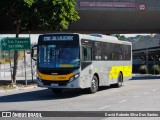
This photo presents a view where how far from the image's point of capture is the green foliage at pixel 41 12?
1104 inches

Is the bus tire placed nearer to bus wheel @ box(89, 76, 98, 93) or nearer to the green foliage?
bus wheel @ box(89, 76, 98, 93)

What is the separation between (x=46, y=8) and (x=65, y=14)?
1476mm

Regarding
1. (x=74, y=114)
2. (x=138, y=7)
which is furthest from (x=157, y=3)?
(x=74, y=114)

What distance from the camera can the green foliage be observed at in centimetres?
2803

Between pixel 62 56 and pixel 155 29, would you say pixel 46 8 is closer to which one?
pixel 62 56

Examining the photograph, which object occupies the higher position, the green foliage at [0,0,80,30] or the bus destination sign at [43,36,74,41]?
the green foliage at [0,0,80,30]

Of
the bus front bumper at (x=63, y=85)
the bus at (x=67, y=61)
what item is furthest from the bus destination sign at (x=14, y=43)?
the bus front bumper at (x=63, y=85)

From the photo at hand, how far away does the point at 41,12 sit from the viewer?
2861cm

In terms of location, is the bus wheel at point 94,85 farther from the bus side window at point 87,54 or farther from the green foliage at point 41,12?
the green foliage at point 41,12

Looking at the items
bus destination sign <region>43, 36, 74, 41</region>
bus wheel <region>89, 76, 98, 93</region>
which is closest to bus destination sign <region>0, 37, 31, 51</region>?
bus wheel <region>89, 76, 98, 93</region>

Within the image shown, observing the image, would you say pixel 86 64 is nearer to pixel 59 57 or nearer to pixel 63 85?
pixel 59 57

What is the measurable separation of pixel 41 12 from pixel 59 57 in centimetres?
970

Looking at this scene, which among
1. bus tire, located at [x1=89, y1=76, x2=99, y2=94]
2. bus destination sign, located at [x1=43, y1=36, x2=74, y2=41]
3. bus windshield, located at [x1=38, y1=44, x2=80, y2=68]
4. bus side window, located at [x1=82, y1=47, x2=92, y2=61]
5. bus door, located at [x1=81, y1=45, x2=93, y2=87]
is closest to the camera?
bus windshield, located at [x1=38, y1=44, x2=80, y2=68]

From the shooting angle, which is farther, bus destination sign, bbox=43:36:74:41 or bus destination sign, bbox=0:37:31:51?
bus destination sign, bbox=0:37:31:51
